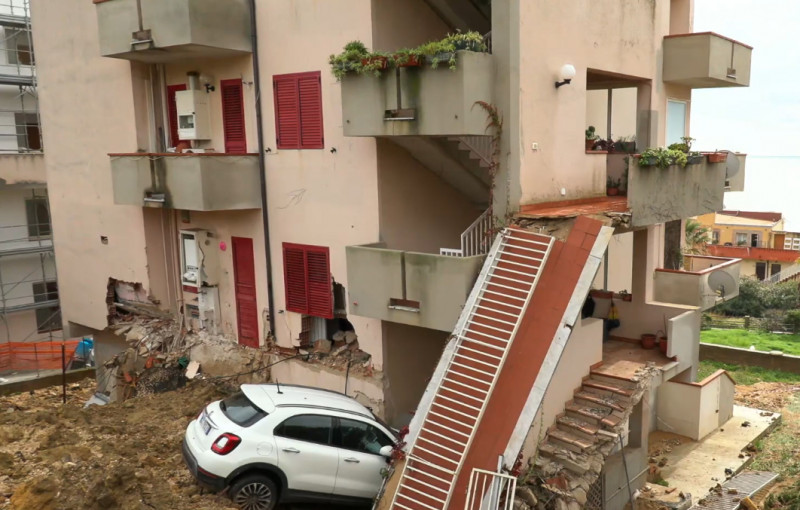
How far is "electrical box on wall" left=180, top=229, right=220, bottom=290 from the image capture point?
16.6 m

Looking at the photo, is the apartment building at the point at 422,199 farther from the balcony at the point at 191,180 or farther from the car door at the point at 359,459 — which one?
the car door at the point at 359,459

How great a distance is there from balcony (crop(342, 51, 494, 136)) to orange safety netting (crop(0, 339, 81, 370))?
15319 mm

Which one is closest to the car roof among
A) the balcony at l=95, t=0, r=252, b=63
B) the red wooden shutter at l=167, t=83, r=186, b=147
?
the balcony at l=95, t=0, r=252, b=63

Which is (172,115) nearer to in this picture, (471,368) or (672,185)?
(471,368)

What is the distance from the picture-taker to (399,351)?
1399 centimetres

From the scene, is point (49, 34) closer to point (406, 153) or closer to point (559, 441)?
point (406, 153)

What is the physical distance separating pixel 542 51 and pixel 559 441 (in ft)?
22.7

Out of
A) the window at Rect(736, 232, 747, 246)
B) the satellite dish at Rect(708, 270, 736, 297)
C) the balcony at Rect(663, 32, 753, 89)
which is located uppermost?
the balcony at Rect(663, 32, 753, 89)

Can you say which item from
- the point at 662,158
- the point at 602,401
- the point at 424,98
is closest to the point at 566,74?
the point at 662,158

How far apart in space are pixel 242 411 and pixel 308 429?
3.25 ft

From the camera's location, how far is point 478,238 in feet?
41.2

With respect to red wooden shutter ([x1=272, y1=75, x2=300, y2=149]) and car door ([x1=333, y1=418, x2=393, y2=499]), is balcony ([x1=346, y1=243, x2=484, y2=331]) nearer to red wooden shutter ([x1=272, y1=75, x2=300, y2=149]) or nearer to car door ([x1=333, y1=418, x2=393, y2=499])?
car door ([x1=333, y1=418, x2=393, y2=499])

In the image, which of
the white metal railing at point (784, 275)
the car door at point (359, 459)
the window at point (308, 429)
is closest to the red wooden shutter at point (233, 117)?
the window at point (308, 429)

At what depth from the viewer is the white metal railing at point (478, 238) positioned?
12.0m
